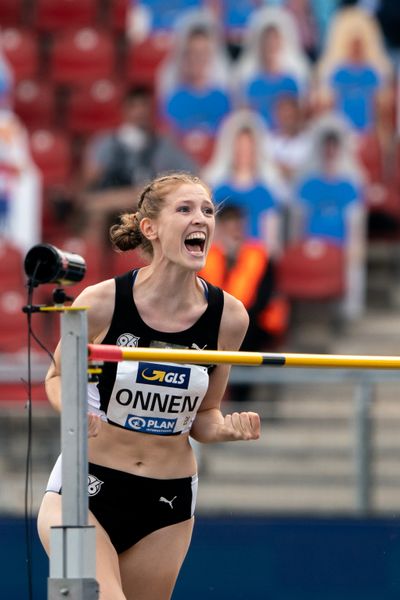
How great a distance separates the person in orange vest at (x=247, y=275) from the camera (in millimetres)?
10156

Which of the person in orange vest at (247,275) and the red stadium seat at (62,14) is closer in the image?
the person in orange vest at (247,275)

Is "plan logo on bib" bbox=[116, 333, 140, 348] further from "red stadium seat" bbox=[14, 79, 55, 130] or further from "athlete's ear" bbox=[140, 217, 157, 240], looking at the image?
"red stadium seat" bbox=[14, 79, 55, 130]

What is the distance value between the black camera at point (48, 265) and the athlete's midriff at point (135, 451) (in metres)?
0.89

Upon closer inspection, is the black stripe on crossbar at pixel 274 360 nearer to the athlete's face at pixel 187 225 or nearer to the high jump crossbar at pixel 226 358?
the high jump crossbar at pixel 226 358

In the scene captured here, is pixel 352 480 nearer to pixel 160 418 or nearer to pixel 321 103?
pixel 160 418

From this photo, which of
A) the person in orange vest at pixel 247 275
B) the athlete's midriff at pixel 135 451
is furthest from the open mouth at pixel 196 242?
the person in orange vest at pixel 247 275

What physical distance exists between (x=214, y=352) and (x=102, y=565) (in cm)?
87

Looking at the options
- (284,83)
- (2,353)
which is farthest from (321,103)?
(2,353)

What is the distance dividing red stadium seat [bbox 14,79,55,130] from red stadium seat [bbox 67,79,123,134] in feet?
0.70

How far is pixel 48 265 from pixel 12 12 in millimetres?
10364

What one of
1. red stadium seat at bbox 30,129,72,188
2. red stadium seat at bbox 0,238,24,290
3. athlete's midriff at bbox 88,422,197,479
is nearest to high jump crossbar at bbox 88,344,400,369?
athlete's midriff at bbox 88,422,197,479

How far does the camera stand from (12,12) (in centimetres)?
1477

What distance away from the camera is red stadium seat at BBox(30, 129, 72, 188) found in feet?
41.9

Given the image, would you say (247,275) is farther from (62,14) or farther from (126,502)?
(62,14)
